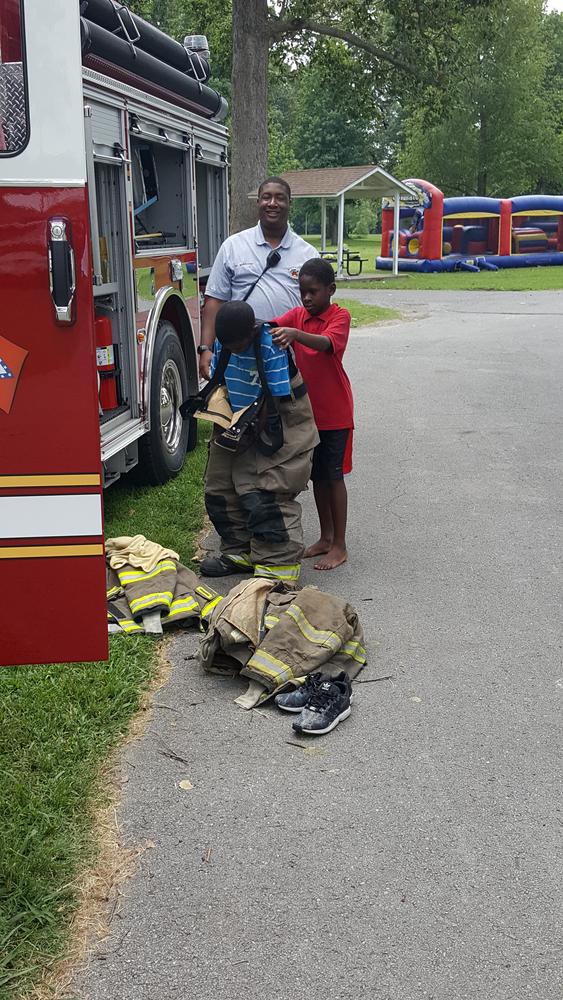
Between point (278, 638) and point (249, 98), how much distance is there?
1124 cm

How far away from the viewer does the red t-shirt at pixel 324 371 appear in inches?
212

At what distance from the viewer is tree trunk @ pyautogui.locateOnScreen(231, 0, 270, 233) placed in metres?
13.7

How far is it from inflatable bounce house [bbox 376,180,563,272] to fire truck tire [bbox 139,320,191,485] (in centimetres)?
2812

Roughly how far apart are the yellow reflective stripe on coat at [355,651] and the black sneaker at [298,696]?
28 cm

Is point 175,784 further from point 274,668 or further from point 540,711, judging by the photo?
point 540,711

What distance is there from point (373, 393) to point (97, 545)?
9369 mm

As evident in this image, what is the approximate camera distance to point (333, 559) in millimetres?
5910

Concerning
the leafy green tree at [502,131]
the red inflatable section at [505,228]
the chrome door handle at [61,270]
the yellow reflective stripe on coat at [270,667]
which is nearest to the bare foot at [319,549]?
the yellow reflective stripe on coat at [270,667]

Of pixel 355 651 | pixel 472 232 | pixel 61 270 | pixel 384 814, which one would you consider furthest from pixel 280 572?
pixel 472 232

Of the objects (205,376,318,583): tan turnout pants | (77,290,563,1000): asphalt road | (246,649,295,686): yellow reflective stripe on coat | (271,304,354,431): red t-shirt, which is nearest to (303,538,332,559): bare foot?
(77,290,563,1000): asphalt road

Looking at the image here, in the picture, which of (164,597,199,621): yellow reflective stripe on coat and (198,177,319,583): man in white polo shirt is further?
(198,177,319,583): man in white polo shirt

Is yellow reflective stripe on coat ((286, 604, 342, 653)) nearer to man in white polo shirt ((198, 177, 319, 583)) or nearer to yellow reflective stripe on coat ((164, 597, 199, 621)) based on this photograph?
yellow reflective stripe on coat ((164, 597, 199, 621))

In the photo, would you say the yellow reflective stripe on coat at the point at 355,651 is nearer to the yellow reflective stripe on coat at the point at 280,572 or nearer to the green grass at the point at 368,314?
the yellow reflective stripe on coat at the point at 280,572

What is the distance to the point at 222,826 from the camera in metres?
3.34
